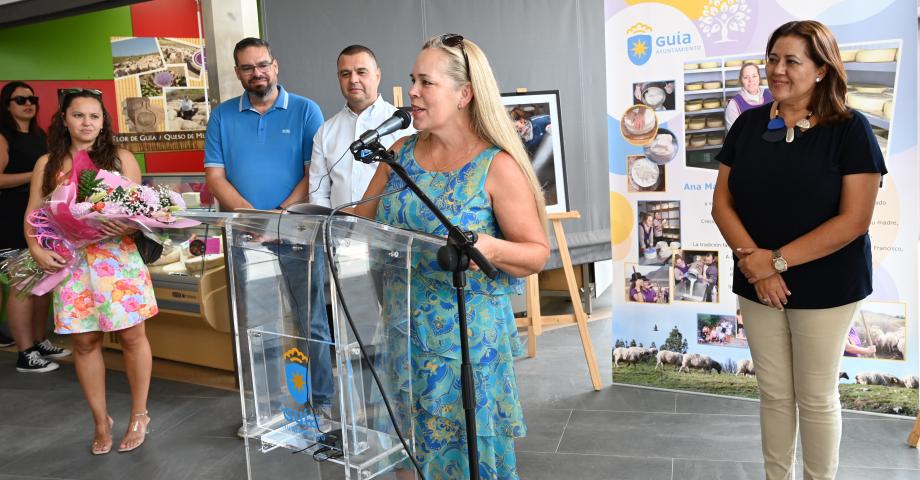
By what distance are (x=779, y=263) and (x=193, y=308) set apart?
11.1 ft

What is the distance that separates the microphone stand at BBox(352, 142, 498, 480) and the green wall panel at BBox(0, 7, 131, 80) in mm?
5271

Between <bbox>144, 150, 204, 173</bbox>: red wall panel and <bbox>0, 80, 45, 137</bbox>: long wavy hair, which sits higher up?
<bbox>0, 80, 45, 137</bbox>: long wavy hair

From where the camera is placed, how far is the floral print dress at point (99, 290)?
3453 millimetres

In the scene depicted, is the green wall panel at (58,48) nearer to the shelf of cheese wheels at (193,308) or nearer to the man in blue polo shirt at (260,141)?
the shelf of cheese wheels at (193,308)

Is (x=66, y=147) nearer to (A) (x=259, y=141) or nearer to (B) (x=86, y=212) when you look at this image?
(B) (x=86, y=212)

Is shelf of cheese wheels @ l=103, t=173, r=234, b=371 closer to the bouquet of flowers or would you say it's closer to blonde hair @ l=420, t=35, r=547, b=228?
the bouquet of flowers

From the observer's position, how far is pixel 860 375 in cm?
364

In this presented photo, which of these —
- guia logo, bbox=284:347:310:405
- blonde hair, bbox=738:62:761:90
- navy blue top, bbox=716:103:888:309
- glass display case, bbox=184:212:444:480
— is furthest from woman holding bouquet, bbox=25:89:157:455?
blonde hair, bbox=738:62:761:90

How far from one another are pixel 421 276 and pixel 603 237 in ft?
13.6

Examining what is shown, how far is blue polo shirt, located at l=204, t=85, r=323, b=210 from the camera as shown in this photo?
370 cm

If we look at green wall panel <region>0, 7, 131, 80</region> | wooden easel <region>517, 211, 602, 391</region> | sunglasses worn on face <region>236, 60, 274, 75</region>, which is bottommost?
wooden easel <region>517, 211, 602, 391</region>

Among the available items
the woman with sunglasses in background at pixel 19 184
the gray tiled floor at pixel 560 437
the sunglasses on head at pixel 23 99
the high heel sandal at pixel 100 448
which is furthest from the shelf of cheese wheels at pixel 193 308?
the sunglasses on head at pixel 23 99

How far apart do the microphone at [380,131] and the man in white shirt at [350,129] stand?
65.1 inches

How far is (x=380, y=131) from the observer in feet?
5.96
